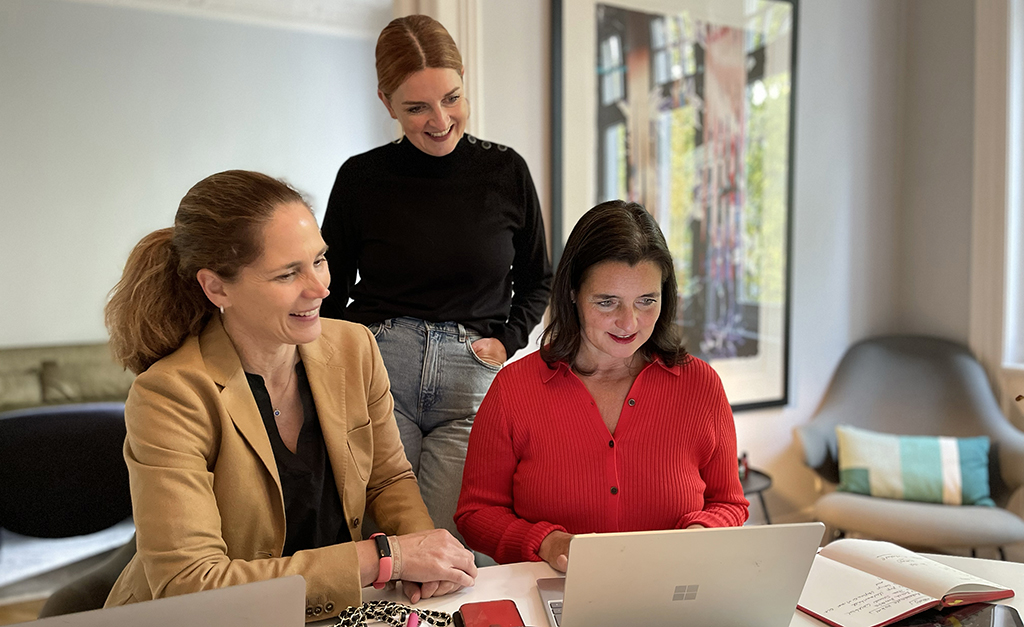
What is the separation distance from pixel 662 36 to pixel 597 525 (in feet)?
7.02

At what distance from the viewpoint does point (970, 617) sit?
45.0 inches

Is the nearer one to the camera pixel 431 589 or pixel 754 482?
pixel 431 589

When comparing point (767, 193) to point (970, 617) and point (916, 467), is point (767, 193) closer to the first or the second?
point (916, 467)

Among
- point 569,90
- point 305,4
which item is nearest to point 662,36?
point 569,90

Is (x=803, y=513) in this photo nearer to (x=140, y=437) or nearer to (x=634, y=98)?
(x=634, y=98)

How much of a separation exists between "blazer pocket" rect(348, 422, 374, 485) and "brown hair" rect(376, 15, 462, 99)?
0.72 meters

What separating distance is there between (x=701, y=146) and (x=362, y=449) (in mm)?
2154

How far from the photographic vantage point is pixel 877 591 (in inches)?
47.6

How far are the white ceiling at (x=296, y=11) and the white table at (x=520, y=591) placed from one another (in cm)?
472

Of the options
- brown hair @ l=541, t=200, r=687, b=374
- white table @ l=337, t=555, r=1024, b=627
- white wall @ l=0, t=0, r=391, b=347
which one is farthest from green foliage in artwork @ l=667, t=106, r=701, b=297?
white wall @ l=0, t=0, r=391, b=347

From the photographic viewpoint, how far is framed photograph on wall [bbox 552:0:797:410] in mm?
2770

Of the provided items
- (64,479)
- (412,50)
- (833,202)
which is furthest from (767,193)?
(64,479)

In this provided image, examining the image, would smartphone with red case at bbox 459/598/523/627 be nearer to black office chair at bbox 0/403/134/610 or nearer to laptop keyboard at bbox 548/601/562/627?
laptop keyboard at bbox 548/601/562/627

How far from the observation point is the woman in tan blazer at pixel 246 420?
1139mm
